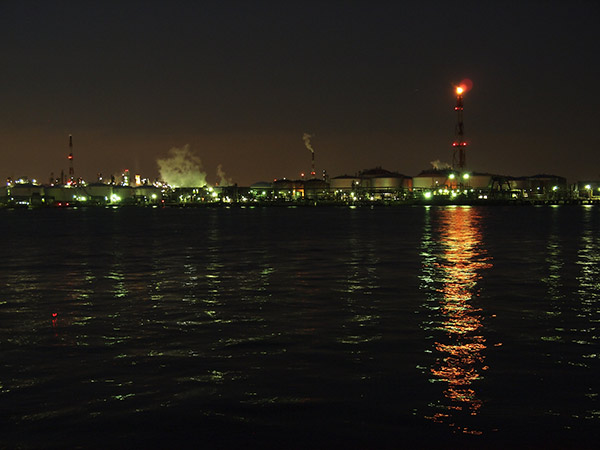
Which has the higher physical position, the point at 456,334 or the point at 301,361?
the point at 301,361

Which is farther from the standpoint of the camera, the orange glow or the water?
the orange glow

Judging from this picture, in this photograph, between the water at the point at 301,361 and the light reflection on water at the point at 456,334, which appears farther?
the light reflection on water at the point at 456,334

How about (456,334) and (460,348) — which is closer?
(460,348)

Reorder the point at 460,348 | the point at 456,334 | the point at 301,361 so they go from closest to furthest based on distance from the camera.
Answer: the point at 301,361 < the point at 460,348 < the point at 456,334

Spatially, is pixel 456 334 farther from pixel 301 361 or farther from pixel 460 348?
pixel 301 361

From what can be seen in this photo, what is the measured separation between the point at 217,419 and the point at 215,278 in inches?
811

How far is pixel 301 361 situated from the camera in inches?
595

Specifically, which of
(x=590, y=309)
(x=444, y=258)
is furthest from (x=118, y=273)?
(x=590, y=309)

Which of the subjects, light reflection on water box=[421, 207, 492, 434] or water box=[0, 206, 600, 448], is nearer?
water box=[0, 206, 600, 448]

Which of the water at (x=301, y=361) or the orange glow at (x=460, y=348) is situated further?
the orange glow at (x=460, y=348)

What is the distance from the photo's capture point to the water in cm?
1101

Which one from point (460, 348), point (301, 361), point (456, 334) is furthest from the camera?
point (456, 334)

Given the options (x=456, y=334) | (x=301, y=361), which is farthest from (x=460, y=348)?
(x=301, y=361)

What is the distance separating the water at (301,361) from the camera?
11008mm
